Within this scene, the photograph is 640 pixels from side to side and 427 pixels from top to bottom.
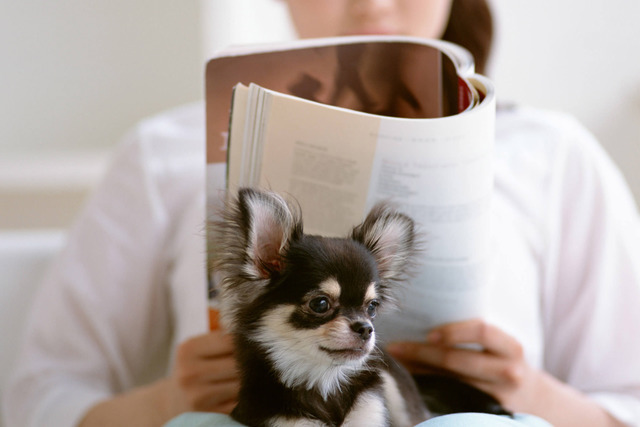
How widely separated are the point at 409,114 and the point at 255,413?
1.06 ft

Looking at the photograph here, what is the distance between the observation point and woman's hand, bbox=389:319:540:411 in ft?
2.08

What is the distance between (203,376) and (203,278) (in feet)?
0.93

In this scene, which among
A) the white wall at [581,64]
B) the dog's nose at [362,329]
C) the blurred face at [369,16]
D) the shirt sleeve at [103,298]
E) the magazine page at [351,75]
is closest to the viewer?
the dog's nose at [362,329]

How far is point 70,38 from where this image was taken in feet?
6.21

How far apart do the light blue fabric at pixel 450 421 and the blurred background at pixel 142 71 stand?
1.39 meters

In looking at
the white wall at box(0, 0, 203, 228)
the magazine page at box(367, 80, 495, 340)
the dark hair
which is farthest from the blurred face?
the white wall at box(0, 0, 203, 228)

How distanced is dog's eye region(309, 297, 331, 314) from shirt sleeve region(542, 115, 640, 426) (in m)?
0.64

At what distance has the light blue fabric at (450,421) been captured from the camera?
1.50 ft

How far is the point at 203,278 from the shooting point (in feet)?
3.10

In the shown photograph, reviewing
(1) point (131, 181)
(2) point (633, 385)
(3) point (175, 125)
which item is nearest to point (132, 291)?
(1) point (131, 181)

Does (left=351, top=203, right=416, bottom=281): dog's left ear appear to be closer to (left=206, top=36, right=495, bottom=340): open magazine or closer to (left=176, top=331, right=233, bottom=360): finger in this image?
(left=206, top=36, right=495, bottom=340): open magazine

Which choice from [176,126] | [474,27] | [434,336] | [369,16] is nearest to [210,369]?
[434,336]

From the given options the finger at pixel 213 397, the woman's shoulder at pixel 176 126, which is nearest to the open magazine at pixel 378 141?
the finger at pixel 213 397

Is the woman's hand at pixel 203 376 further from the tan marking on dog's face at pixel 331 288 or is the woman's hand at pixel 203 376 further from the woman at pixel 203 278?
the tan marking on dog's face at pixel 331 288
